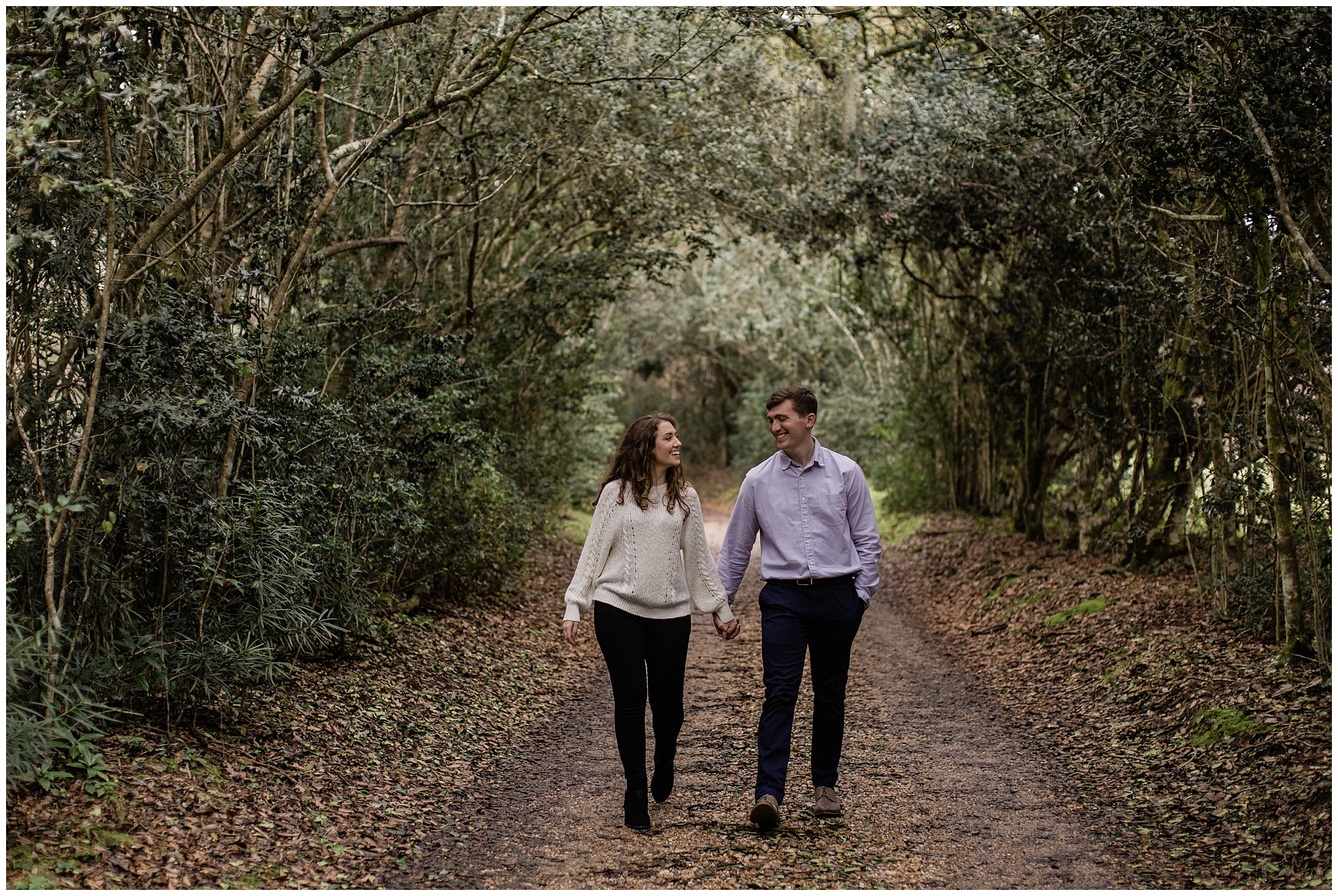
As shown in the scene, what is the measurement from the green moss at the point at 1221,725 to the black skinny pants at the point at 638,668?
294 cm

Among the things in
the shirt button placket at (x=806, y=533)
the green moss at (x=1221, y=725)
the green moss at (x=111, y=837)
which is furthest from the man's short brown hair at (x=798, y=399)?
the green moss at (x=111, y=837)

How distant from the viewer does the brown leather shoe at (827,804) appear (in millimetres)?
4648

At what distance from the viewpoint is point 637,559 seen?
4453 millimetres

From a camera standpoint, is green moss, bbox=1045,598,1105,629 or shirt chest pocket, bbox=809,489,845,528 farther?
green moss, bbox=1045,598,1105,629

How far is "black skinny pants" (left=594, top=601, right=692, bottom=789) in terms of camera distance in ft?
14.6

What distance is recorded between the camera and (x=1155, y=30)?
239 inches

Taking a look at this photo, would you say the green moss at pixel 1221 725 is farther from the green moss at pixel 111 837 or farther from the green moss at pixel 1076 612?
the green moss at pixel 111 837

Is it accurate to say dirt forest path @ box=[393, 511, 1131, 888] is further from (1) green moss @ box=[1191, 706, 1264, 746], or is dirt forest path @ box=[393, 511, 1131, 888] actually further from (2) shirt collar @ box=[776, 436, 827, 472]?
(2) shirt collar @ box=[776, 436, 827, 472]

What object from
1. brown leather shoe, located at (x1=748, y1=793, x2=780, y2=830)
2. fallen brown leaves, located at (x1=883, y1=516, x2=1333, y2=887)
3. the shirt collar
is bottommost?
brown leather shoe, located at (x1=748, y1=793, x2=780, y2=830)

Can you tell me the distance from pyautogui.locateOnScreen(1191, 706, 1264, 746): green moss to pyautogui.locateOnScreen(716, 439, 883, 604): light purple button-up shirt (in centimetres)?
224

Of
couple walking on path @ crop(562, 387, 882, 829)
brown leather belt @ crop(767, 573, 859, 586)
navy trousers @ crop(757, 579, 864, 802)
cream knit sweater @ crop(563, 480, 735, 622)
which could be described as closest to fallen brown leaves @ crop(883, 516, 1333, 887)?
navy trousers @ crop(757, 579, 864, 802)

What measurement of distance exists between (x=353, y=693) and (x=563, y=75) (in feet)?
18.2

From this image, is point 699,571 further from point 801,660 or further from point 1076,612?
point 1076,612

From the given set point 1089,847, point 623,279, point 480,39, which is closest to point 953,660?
point 1089,847
